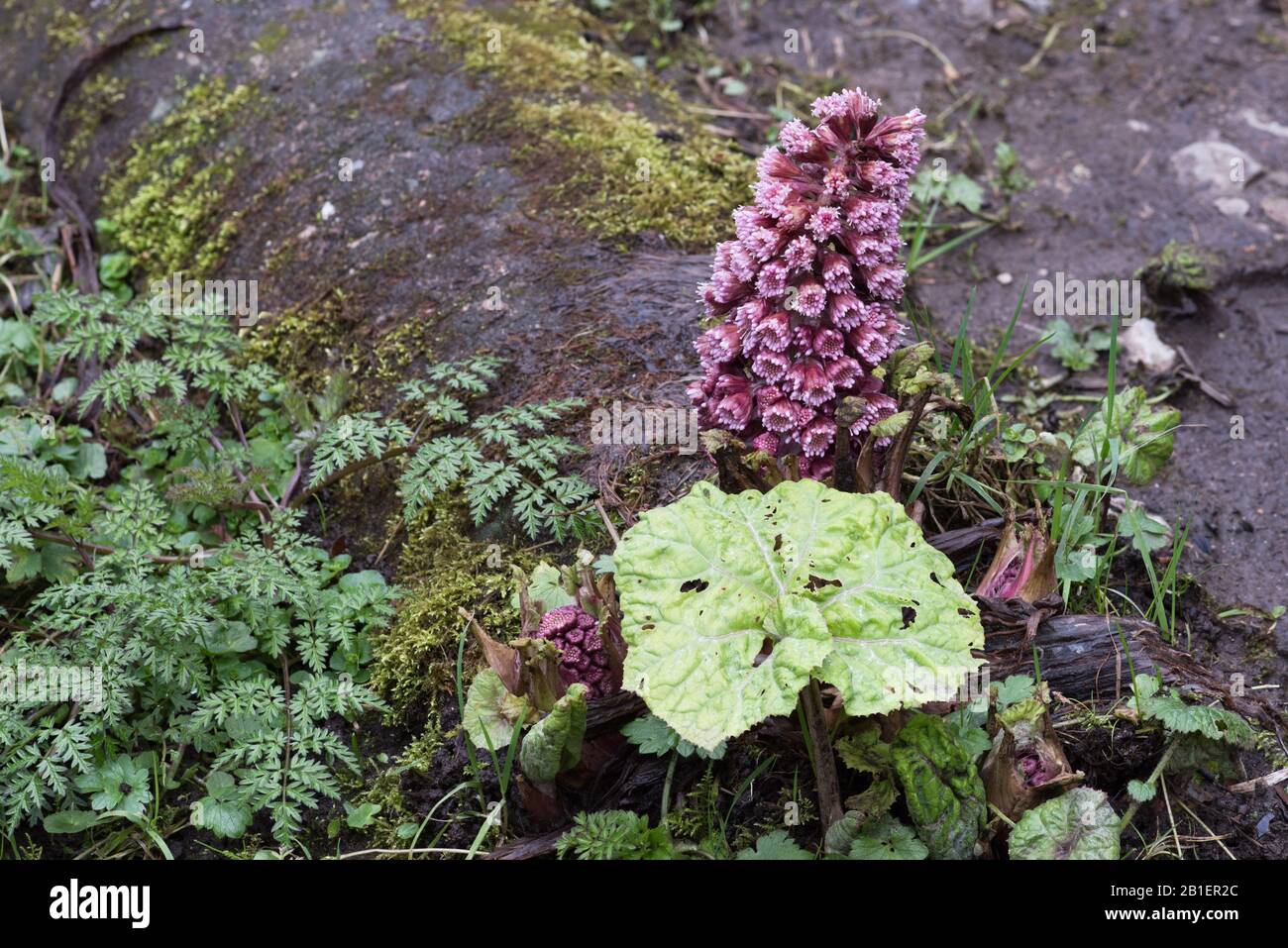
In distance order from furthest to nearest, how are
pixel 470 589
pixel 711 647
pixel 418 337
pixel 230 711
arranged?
pixel 418 337, pixel 470 589, pixel 230 711, pixel 711 647

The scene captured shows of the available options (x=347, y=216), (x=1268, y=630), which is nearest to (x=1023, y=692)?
(x=1268, y=630)

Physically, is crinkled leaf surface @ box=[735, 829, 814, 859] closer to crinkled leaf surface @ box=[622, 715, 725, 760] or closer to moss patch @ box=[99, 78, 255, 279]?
crinkled leaf surface @ box=[622, 715, 725, 760]

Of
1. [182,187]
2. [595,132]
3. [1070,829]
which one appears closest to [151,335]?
[182,187]

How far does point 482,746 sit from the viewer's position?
2490mm

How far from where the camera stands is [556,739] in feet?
7.32

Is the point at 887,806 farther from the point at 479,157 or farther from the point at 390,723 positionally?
the point at 479,157

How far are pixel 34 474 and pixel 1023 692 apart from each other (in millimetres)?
2478

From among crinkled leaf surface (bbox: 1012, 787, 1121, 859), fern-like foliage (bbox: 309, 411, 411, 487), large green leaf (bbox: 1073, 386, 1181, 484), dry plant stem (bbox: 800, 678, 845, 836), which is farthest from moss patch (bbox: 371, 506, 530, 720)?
large green leaf (bbox: 1073, 386, 1181, 484)

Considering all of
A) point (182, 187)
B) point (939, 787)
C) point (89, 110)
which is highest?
point (89, 110)
